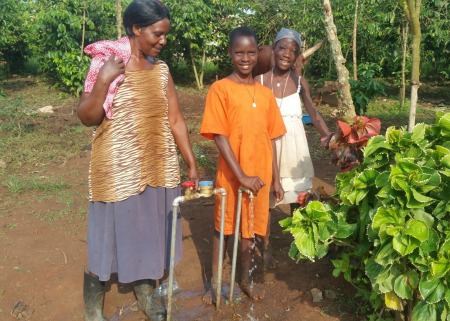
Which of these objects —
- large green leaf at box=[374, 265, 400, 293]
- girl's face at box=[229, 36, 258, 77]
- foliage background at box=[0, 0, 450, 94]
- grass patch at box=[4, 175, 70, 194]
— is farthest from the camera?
foliage background at box=[0, 0, 450, 94]

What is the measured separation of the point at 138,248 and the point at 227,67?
39.7 ft

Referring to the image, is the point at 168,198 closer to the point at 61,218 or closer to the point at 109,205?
the point at 109,205

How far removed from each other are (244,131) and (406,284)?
114 centimetres

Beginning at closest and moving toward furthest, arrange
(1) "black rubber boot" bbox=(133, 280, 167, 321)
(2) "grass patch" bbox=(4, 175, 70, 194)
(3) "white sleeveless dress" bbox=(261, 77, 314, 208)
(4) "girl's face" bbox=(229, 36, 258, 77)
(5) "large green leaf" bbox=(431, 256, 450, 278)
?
(5) "large green leaf" bbox=(431, 256, 450, 278) < (4) "girl's face" bbox=(229, 36, 258, 77) < (1) "black rubber boot" bbox=(133, 280, 167, 321) < (3) "white sleeveless dress" bbox=(261, 77, 314, 208) < (2) "grass patch" bbox=(4, 175, 70, 194)

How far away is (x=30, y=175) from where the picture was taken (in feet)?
17.9

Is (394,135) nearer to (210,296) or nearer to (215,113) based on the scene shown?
(215,113)

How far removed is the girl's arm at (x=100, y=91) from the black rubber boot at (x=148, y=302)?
1.08 meters

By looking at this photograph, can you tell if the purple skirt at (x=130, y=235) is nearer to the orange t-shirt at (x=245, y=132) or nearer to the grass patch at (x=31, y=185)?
the orange t-shirt at (x=245, y=132)

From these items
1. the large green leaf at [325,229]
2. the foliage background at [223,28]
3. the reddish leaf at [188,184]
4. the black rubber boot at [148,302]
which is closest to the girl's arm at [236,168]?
the reddish leaf at [188,184]

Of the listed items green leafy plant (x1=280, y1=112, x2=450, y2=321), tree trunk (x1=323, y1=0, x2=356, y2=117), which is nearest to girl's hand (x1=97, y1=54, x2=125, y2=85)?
green leafy plant (x1=280, y1=112, x2=450, y2=321)

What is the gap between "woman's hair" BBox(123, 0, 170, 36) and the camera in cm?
222

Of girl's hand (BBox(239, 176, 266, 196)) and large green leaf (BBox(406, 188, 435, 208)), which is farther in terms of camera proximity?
girl's hand (BBox(239, 176, 266, 196))

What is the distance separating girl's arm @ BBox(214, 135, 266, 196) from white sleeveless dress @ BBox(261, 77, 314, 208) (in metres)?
0.52

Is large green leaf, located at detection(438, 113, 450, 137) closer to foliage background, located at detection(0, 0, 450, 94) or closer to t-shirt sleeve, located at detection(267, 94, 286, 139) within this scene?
t-shirt sleeve, located at detection(267, 94, 286, 139)
